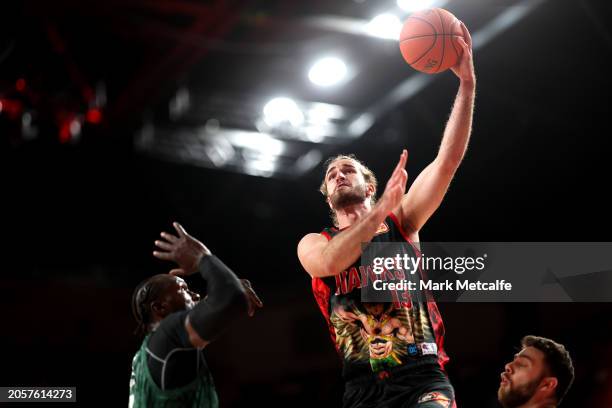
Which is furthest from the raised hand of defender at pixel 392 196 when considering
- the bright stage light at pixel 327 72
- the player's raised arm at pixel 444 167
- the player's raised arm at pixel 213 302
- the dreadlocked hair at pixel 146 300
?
the bright stage light at pixel 327 72

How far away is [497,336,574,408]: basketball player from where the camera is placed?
392cm

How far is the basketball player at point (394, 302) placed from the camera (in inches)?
140

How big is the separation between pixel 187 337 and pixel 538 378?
7.07 ft


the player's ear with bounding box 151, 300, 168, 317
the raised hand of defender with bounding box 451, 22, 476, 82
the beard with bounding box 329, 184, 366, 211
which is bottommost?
the player's ear with bounding box 151, 300, 168, 317

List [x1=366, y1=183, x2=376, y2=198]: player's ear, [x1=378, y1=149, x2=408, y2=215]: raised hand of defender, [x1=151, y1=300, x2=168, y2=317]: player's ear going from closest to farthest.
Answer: [x1=151, y1=300, x2=168, y2=317]: player's ear < [x1=378, y1=149, x2=408, y2=215]: raised hand of defender < [x1=366, y1=183, x2=376, y2=198]: player's ear

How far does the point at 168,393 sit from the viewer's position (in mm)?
2910

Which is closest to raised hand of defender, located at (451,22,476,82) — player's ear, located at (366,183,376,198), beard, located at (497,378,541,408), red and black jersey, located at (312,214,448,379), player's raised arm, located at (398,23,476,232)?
player's raised arm, located at (398,23,476,232)

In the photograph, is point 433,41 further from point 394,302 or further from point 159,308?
point 159,308

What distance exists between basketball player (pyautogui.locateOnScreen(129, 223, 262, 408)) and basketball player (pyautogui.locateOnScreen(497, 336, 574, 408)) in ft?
5.97

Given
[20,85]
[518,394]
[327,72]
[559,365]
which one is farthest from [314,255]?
[20,85]

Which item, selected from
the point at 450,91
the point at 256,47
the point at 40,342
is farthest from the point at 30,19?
the point at 450,91

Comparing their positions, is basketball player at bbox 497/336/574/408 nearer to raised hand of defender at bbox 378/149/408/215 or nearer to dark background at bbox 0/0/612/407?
raised hand of defender at bbox 378/149/408/215

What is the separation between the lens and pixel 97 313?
10.2 meters

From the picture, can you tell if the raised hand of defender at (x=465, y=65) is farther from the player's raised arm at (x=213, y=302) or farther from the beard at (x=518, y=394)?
the player's raised arm at (x=213, y=302)
